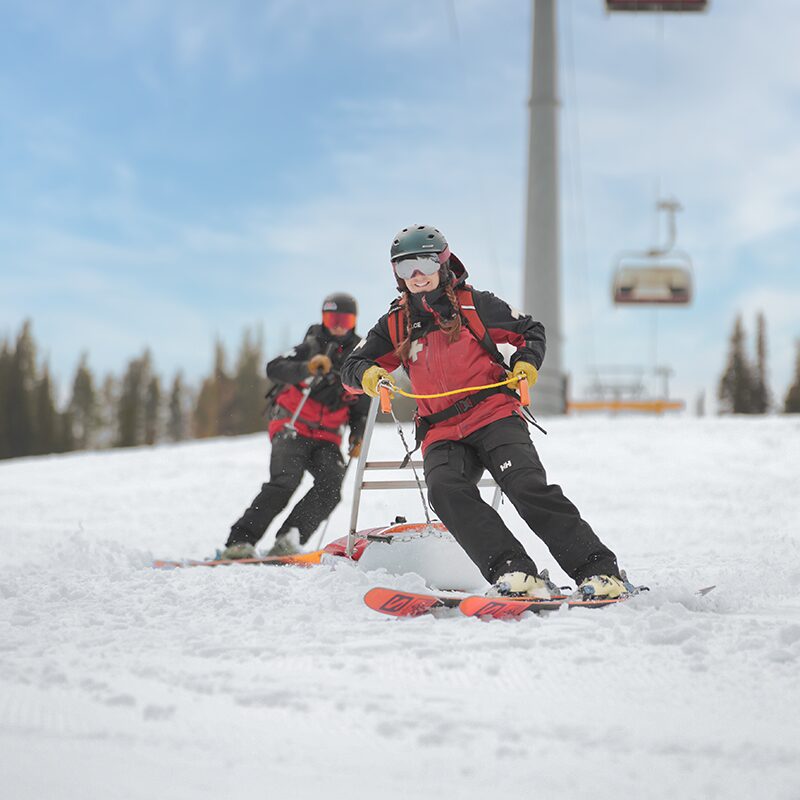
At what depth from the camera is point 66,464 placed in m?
14.4

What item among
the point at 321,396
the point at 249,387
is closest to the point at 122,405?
the point at 249,387

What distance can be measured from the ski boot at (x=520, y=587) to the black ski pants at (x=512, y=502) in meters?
0.09

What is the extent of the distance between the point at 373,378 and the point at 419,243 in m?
0.70

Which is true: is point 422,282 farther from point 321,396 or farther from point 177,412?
point 177,412

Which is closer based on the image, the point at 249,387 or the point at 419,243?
the point at 419,243

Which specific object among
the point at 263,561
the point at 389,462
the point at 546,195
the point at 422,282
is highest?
the point at 546,195

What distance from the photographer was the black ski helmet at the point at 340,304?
6426mm

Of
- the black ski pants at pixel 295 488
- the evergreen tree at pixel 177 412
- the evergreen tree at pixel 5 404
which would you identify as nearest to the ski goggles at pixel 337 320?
the black ski pants at pixel 295 488

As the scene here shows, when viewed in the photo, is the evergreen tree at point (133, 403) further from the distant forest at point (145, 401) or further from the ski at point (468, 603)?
the ski at point (468, 603)

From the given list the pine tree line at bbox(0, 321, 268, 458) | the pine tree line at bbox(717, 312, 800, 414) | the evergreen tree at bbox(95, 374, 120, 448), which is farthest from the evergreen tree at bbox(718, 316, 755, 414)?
the evergreen tree at bbox(95, 374, 120, 448)

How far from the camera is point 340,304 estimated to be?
21.2ft

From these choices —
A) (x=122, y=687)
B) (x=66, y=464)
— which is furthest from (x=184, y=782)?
(x=66, y=464)

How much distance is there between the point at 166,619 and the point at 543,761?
1.86 metres

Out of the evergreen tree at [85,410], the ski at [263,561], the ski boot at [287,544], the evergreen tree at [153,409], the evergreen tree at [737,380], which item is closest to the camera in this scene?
the ski at [263,561]
